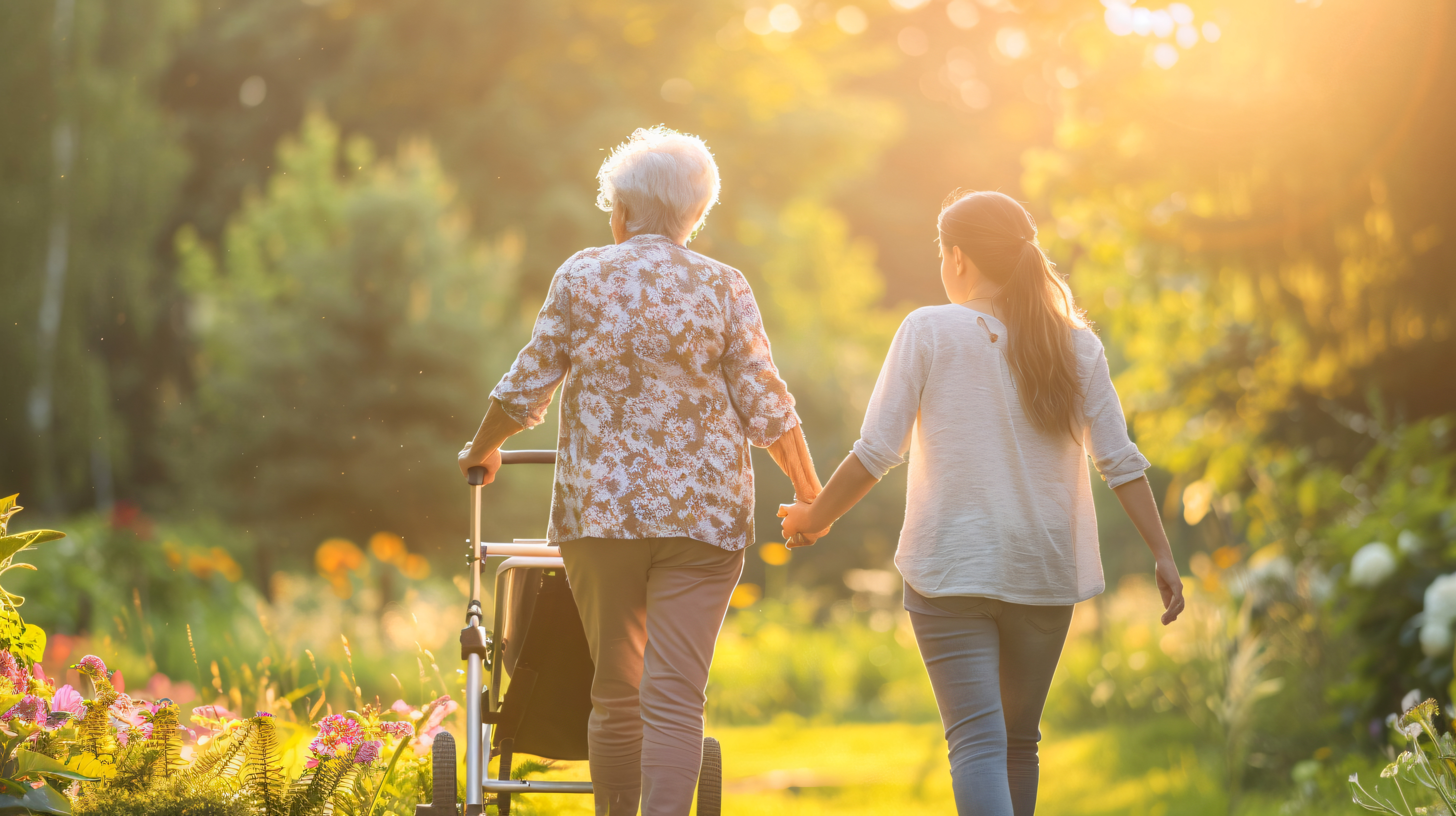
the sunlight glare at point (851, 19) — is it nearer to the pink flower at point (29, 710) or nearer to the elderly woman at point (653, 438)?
the elderly woman at point (653, 438)

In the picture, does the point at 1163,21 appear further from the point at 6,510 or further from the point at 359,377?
the point at 359,377

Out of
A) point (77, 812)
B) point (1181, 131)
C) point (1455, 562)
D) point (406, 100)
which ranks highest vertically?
point (406, 100)

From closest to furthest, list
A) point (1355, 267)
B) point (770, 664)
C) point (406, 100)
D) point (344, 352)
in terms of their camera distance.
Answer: point (1355, 267), point (770, 664), point (344, 352), point (406, 100)

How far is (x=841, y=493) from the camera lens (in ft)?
8.81

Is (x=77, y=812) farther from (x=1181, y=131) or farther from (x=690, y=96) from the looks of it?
(x=690, y=96)

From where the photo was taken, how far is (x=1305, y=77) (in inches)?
183

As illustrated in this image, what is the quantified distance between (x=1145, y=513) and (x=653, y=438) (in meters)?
1.02

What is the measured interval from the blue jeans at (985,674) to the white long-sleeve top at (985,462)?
45mm

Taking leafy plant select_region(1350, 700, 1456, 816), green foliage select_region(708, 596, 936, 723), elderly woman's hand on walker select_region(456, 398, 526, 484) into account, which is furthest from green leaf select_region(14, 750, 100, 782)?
green foliage select_region(708, 596, 936, 723)

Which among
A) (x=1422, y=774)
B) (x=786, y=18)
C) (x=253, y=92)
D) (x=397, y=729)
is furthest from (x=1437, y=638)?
(x=253, y=92)

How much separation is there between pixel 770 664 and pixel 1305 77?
16.2ft

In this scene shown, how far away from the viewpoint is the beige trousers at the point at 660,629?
8.69 feet

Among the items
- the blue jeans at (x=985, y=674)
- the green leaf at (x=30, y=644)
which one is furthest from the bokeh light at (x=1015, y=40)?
the green leaf at (x=30, y=644)

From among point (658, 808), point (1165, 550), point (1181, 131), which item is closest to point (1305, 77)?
point (1181, 131)
